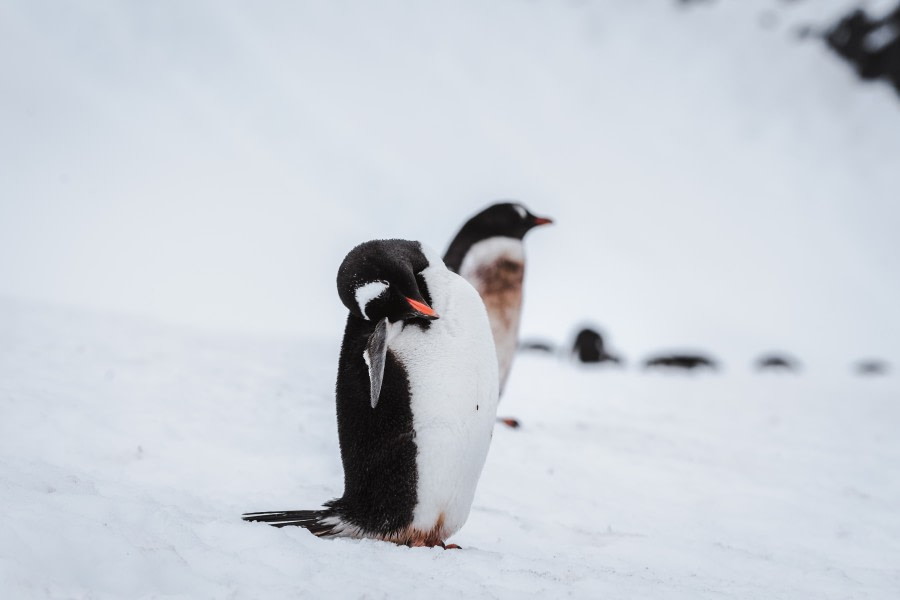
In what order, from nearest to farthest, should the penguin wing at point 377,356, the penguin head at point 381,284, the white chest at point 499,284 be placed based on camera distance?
1. the penguin wing at point 377,356
2. the penguin head at point 381,284
3. the white chest at point 499,284

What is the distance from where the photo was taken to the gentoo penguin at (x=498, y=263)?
4.95 m

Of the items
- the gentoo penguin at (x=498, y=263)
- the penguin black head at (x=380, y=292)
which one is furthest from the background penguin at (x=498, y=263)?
the penguin black head at (x=380, y=292)

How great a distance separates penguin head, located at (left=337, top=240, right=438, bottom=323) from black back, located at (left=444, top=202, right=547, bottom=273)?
271 centimetres

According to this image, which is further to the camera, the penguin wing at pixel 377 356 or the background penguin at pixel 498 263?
the background penguin at pixel 498 263

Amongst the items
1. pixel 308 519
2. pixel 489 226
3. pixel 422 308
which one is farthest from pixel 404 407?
pixel 489 226

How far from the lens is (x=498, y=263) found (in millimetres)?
4980

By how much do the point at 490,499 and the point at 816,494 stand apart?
6.28 ft

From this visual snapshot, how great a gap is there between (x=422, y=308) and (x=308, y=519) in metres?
0.73

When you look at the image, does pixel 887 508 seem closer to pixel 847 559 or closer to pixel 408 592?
pixel 847 559

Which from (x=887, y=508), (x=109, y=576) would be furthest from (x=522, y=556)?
(x=887, y=508)

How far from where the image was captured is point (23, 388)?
3.66m

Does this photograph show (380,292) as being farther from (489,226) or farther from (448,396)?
(489,226)

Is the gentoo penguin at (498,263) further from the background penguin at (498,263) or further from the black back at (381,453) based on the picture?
the black back at (381,453)

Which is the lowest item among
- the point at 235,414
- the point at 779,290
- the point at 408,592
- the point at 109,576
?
the point at 109,576
